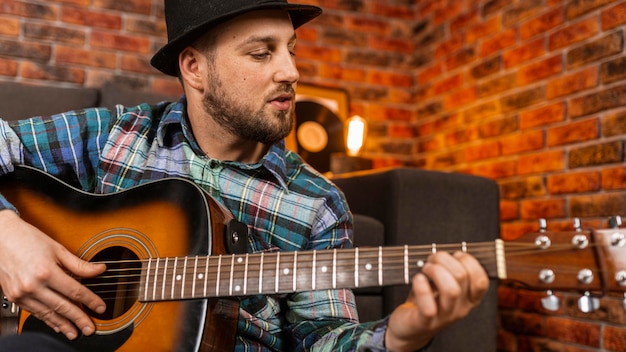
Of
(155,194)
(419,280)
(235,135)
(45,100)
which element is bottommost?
(419,280)

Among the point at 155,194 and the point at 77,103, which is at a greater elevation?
the point at 77,103

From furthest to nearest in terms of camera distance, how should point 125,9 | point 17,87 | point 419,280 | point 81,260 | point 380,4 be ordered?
point 380,4 < point 125,9 < point 17,87 < point 81,260 < point 419,280

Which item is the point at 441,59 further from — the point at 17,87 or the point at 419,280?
the point at 419,280

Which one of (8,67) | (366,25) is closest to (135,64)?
(8,67)

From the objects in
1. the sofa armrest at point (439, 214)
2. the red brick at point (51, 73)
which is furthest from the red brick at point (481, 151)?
the red brick at point (51, 73)

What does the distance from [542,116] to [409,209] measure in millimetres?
737

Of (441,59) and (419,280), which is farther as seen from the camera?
(441,59)

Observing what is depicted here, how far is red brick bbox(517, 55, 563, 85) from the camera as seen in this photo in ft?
7.41

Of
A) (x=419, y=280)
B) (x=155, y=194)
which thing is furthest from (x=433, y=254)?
(x=155, y=194)

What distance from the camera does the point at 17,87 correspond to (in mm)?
1954

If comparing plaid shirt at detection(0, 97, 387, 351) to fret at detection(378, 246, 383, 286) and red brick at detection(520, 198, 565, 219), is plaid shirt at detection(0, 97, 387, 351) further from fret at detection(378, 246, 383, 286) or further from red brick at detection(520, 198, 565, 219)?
red brick at detection(520, 198, 565, 219)

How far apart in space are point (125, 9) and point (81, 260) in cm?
196

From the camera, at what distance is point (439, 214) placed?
6.56 feet

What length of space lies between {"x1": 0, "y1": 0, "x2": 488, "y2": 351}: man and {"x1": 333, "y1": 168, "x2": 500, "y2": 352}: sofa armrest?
65 centimetres
